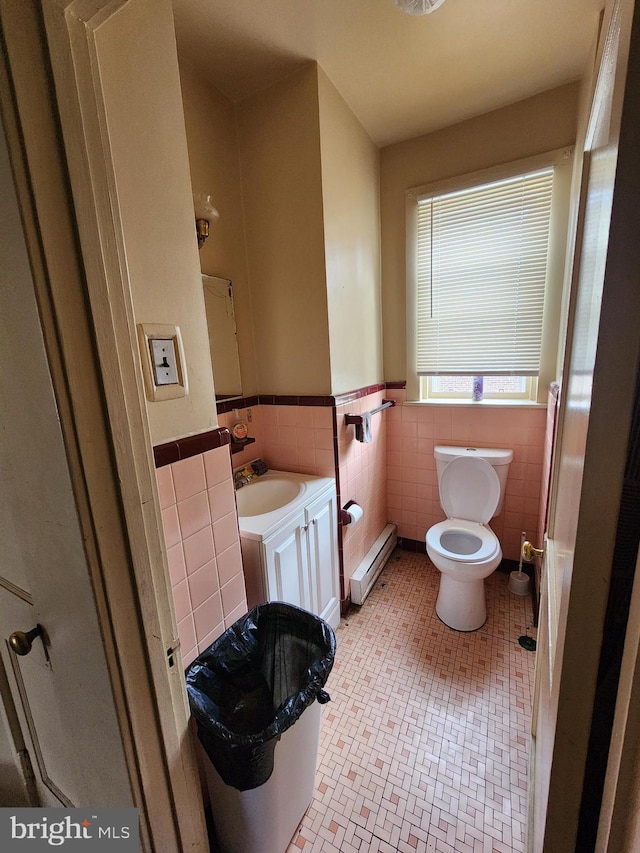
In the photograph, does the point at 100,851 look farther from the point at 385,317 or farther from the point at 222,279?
the point at 385,317

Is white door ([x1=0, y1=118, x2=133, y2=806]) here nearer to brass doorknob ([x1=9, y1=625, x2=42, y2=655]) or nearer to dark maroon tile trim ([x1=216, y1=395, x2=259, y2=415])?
brass doorknob ([x1=9, y1=625, x2=42, y2=655])

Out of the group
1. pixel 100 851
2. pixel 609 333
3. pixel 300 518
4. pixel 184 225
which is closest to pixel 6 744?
pixel 100 851

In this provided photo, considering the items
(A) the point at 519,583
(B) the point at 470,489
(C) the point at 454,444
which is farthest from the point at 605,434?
(A) the point at 519,583

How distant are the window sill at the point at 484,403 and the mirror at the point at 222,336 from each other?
121 centimetres

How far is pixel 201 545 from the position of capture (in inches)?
38.8

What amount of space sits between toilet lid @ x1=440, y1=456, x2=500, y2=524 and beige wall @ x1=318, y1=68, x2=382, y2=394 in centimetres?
77

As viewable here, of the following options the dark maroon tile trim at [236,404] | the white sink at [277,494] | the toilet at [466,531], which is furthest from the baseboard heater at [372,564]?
the dark maroon tile trim at [236,404]

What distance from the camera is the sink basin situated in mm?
1608

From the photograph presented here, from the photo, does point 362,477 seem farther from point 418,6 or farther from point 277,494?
point 418,6

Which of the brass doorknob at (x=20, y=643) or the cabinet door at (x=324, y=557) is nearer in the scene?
the brass doorknob at (x=20, y=643)

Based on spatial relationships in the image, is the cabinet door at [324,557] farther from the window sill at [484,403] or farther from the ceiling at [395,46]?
the ceiling at [395,46]

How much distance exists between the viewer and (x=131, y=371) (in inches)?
24.0

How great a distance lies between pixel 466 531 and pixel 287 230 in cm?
189

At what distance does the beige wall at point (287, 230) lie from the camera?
1516 mm
